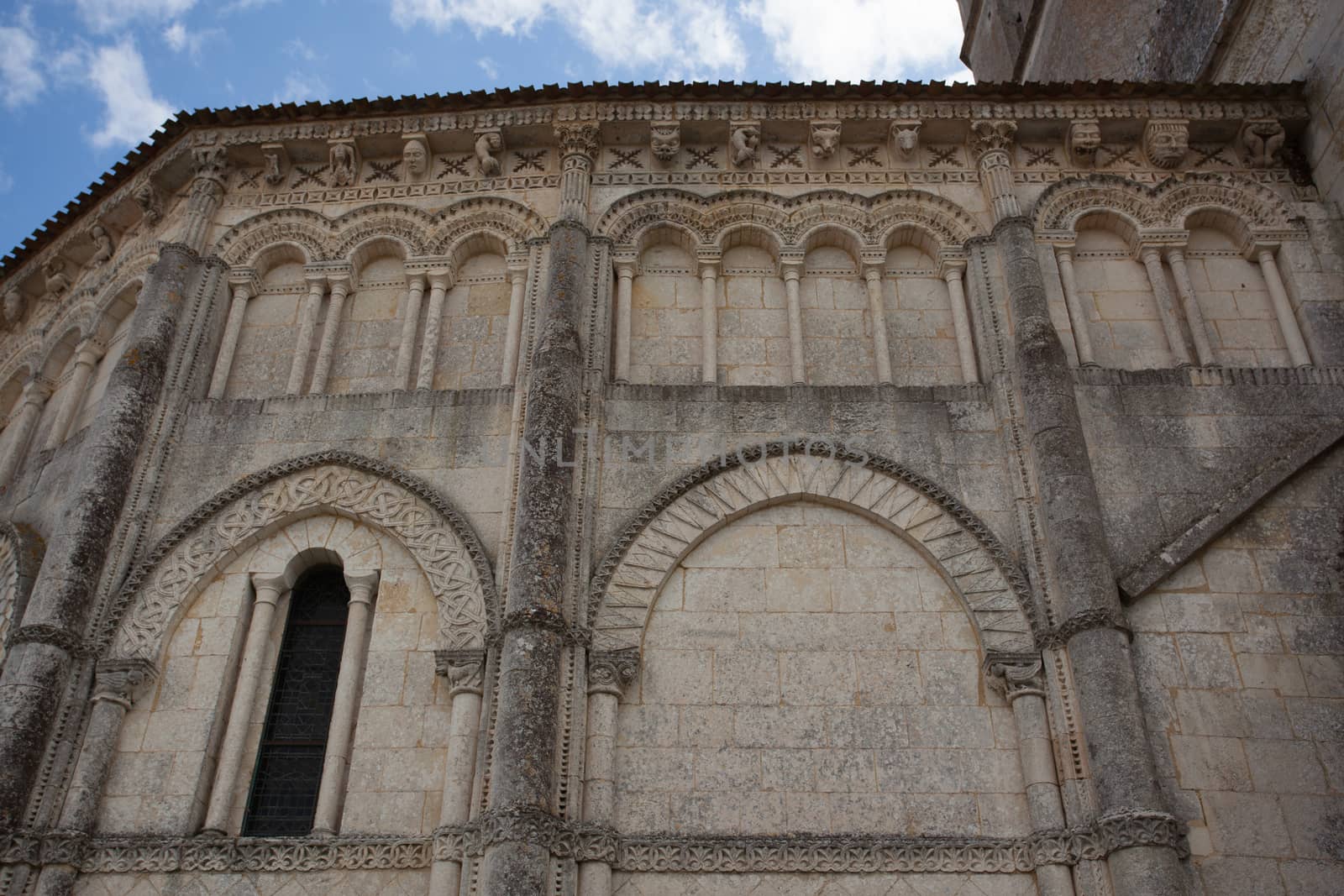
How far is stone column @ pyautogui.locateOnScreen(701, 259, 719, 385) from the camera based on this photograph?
10375 mm

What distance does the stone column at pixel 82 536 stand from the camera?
8312 millimetres

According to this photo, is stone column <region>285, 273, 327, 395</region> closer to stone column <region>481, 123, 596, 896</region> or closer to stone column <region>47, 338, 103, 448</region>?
stone column <region>481, 123, 596, 896</region>

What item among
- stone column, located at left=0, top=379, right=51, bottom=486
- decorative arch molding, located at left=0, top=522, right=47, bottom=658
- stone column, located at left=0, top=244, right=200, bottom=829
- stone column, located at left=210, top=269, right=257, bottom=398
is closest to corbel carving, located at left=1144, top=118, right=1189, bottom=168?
stone column, located at left=210, top=269, right=257, bottom=398

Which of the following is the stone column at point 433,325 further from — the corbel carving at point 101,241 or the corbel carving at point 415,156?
the corbel carving at point 101,241

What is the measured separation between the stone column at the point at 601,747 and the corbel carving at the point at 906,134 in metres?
5.80

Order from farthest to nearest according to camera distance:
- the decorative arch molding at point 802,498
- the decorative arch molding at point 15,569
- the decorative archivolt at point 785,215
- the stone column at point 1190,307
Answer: the decorative archivolt at point 785,215, the stone column at point 1190,307, the decorative arch molding at point 15,569, the decorative arch molding at point 802,498

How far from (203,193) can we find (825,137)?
6079 millimetres

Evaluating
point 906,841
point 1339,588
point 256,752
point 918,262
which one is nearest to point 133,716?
point 256,752

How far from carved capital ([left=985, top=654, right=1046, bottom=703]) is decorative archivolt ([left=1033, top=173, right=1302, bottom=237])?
14.8 ft

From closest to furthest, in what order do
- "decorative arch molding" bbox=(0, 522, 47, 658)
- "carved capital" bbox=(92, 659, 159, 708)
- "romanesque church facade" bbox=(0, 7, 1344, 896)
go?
"romanesque church facade" bbox=(0, 7, 1344, 896)
"carved capital" bbox=(92, 659, 159, 708)
"decorative arch molding" bbox=(0, 522, 47, 658)

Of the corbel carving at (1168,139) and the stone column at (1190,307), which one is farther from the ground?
the corbel carving at (1168,139)

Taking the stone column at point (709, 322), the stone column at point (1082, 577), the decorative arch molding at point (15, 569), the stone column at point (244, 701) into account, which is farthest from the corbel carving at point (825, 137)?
the decorative arch molding at point (15, 569)

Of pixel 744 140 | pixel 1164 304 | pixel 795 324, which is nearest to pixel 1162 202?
pixel 1164 304

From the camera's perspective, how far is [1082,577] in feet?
28.3
